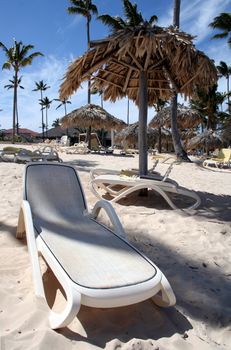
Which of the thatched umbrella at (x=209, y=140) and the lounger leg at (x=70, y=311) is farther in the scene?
the thatched umbrella at (x=209, y=140)

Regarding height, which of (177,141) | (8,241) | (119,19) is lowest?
(8,241)

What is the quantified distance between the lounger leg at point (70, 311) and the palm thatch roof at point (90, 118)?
700 inches

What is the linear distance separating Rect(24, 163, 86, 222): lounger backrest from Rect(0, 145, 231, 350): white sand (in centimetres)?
46

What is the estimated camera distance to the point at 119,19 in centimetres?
2059

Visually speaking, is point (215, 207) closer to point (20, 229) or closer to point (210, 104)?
point (20, 229)

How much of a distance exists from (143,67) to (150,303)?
14.4 ft

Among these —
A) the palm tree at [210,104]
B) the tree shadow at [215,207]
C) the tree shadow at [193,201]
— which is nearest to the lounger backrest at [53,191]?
the tree shadow at [193,201]

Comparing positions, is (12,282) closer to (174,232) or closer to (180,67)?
(174,232)

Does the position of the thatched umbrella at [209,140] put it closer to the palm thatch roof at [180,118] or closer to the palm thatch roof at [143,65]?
the palm thatch roof at [180,118]

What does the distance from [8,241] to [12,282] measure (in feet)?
3.03

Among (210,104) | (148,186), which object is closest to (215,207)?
(148,186)

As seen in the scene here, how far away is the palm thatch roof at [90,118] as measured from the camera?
19.3 meters

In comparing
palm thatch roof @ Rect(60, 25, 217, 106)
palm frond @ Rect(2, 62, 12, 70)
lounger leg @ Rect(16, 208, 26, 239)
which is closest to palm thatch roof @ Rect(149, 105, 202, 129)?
palm frond @ Rect(2, 62, 12, 70)

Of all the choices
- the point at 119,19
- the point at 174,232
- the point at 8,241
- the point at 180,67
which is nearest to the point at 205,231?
the point at 174,232
